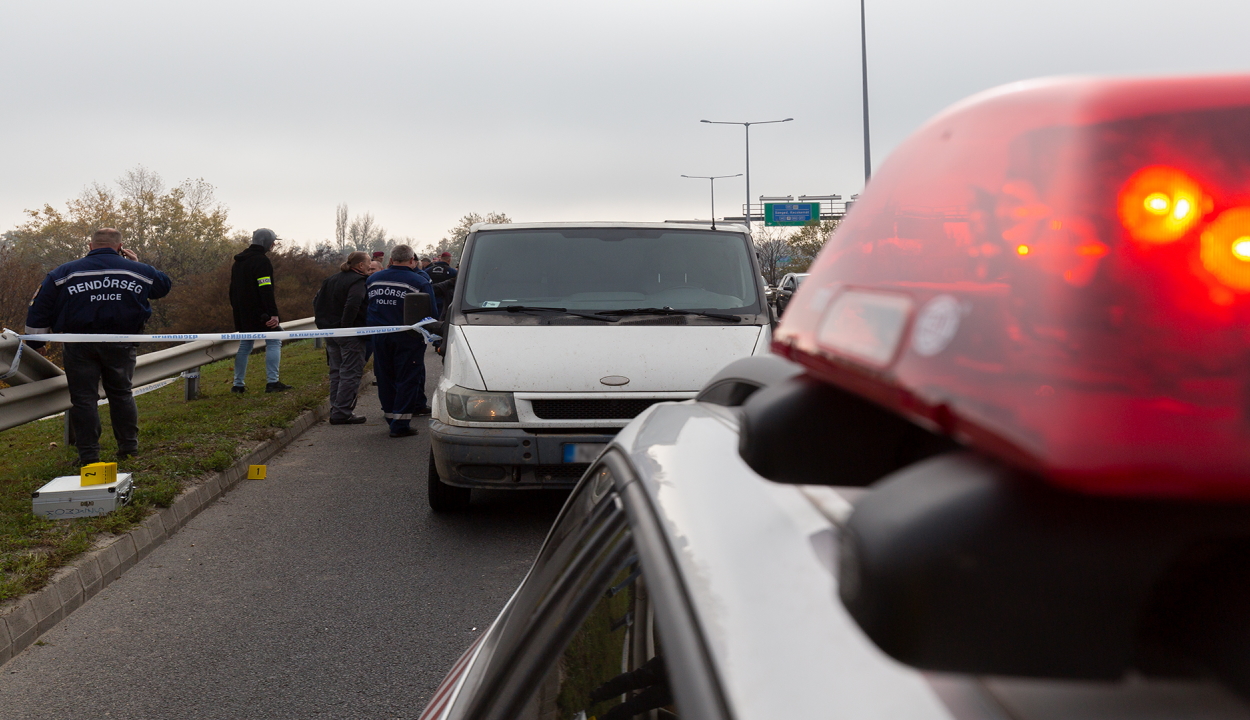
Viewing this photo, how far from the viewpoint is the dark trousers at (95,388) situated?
821 centimetres

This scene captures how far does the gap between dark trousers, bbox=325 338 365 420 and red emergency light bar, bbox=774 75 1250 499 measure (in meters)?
11.3

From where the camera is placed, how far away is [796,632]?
2.81 ft

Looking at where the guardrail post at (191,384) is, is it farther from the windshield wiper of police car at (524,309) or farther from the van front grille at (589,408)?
the van front grille at (589,408)

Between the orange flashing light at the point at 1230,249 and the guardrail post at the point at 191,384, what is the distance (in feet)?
43.9

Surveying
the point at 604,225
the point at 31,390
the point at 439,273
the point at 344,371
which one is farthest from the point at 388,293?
the point at 439,273

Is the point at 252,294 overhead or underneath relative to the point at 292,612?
overhead

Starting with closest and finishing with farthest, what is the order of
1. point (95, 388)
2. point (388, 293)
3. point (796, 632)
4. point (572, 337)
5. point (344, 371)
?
point (796, 632), point (572, 337), point (95, 388), point (388, 293), point (344, 371)

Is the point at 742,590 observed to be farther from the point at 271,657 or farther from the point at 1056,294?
the point at 271,657

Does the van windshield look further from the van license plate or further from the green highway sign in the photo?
the green highway sign

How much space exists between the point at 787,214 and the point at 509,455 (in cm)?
6891

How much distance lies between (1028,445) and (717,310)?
6944 mm

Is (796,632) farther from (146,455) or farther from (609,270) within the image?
(146,455)

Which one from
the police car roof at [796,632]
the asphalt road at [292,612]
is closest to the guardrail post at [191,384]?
the asphalt road at [292,612]

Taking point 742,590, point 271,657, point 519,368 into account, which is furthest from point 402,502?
point 742,590
